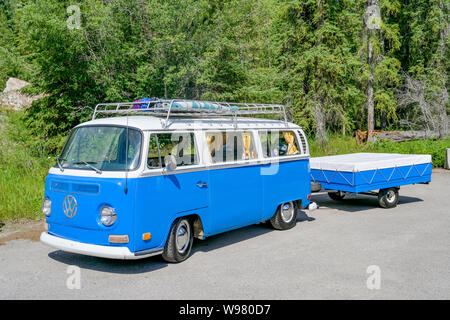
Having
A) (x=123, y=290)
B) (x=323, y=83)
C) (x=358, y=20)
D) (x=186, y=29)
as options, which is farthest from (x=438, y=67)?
(x=123, y=290)

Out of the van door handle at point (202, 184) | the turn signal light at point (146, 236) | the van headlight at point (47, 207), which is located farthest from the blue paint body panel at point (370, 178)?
the van headlight at point (47, 207)

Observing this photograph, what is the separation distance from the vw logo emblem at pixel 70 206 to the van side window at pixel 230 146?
2256 mm

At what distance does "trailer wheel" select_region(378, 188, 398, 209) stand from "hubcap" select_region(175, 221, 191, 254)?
245 inches

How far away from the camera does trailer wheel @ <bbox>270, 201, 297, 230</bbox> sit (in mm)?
9000

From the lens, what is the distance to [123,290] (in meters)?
5.61

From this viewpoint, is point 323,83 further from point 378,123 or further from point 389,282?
point 389,282

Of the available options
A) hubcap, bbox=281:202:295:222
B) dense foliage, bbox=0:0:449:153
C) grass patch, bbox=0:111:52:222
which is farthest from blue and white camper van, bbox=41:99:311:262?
dense foliage, bbox=0:0:449:153

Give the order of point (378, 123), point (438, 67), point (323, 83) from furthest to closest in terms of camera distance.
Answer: point (378, 123)
point (438, 67)
point (323, 83)

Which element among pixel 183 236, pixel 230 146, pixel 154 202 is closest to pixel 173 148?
pixel 154 202

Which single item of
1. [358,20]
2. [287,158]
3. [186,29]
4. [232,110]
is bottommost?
[287,158]

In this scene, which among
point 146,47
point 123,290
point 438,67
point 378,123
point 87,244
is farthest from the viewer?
point 378,123

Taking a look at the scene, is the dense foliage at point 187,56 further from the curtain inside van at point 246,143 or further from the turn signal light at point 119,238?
the turn signal light at point 119,238

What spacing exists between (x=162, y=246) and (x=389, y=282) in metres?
3.13

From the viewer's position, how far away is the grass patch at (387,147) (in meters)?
19.4
